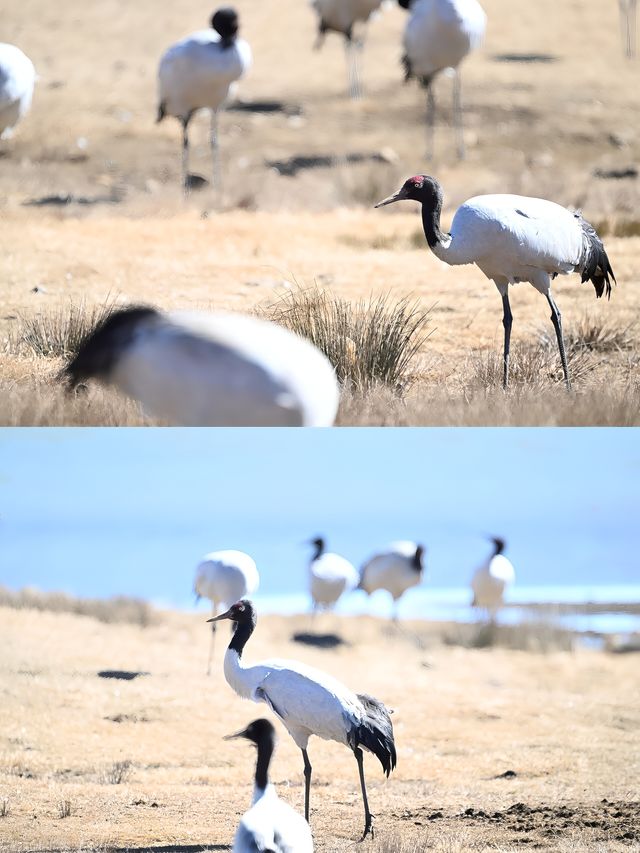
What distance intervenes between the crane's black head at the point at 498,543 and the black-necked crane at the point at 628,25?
22.9 ft

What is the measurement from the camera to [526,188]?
1037 centimetres

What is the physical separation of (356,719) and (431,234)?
229cm

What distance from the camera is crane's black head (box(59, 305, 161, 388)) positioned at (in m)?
4.46

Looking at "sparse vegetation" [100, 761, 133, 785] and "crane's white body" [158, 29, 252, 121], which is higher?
"crane's white body" [158, 29, 252, 121]

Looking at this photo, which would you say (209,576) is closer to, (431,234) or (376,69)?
(431,234)

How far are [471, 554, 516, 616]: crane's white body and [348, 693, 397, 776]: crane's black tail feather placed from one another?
6.77ft

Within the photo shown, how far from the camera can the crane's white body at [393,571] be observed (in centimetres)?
745

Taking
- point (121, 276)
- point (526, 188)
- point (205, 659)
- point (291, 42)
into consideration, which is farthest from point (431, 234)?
point (291, 42)

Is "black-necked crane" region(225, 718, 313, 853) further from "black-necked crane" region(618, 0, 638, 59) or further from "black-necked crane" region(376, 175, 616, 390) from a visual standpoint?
"black-necked crane" region(618, 0, 638, 59)

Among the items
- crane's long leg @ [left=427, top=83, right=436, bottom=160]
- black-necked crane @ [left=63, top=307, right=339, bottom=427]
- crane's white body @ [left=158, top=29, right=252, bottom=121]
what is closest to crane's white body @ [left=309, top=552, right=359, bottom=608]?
black-necked crane @ [left=63, top=307, right=339, bottom=427]

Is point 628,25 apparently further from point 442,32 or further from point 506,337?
point 506,337

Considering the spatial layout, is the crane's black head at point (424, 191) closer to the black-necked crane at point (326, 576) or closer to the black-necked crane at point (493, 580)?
the black-necked crane at point (493, 580)

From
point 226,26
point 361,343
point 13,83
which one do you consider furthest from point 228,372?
point 226,26

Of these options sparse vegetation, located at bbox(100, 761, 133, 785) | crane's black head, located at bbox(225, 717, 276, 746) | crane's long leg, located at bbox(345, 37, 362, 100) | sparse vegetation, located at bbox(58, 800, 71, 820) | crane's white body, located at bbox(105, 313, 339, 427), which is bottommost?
sparse vegetation, located at bbox(58, 800, 71, 820)
